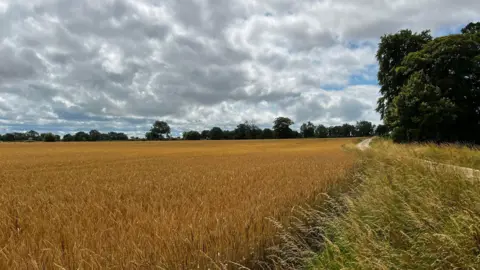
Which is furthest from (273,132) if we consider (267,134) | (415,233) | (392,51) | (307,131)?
(415,233)

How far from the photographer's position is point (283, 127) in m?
146

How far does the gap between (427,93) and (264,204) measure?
1199 inches

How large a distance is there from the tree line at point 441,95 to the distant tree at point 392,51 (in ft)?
15.9

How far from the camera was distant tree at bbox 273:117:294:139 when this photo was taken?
142m

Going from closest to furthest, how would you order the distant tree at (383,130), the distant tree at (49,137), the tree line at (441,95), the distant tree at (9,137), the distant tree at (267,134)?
the tree line at (441,95) → the distant tree at (383,130) → the distant tree at (49,137) → the distant tree at (267,134) → the distant tree at (9,137)

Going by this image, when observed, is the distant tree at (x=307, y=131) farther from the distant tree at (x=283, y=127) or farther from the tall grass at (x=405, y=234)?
the tall grass at (x=405, y=234)

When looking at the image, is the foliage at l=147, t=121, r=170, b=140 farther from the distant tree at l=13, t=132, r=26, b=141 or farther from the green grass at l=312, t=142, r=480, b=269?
the green grass at l=312, t=142, r=480, b=269

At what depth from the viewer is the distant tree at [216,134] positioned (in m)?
132

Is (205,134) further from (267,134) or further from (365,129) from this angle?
(365,129)

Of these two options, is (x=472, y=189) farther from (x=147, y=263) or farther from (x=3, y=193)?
(x=3, y=193)

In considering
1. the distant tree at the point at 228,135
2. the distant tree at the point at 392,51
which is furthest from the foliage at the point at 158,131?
the distant tree at the point at 392,51

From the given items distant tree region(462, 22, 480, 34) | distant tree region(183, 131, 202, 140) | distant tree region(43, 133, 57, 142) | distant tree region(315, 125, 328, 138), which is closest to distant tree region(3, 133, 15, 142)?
distant tree region(43, 133, 57, 142)

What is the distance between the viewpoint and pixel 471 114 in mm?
33594

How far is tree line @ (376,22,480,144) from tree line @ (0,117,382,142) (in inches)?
3247
